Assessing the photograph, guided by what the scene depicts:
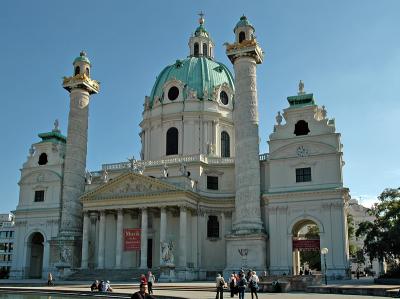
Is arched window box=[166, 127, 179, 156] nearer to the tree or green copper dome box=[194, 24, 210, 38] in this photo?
green copper dome box=[194, 24, 210, 38]

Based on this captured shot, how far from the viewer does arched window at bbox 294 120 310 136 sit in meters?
50.1

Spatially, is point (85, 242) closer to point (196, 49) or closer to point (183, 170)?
point (183, 170)

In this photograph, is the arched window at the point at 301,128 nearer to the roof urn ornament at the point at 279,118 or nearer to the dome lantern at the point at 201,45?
the roof urn ornament at the point at 279,118

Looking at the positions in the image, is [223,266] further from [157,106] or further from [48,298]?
[48,298]

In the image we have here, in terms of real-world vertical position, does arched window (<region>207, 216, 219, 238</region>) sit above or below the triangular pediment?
below

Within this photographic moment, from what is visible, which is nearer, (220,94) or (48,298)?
(48,298)

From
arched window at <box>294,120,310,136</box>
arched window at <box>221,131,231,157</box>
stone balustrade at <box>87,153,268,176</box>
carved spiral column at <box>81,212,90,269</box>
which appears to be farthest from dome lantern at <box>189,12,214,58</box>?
carved spiral column at <box>81,212,90,269</box>

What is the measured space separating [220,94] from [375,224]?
27.3 meters

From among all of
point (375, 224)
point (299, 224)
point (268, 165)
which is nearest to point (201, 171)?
point (268, 165)

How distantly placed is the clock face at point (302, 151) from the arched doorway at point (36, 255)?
33.2 m

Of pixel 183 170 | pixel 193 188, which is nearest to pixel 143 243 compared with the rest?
pixel 193 188

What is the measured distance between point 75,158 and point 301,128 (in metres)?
26.1

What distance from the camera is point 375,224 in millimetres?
44375

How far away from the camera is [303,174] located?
1924 inches
